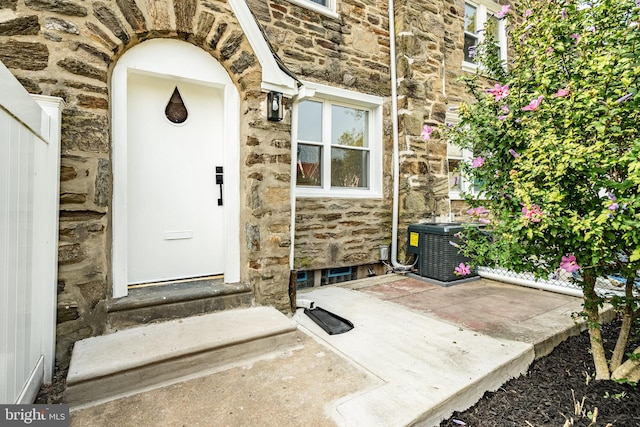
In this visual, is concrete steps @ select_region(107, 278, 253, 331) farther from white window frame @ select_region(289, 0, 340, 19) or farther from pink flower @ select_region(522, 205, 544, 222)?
white window frame @ select_region(289, 0, 340, 19)

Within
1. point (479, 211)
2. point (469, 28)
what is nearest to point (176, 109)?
point (479, 211)

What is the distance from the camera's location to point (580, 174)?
1797mm

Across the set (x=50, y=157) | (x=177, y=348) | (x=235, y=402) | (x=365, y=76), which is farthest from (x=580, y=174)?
(x=365, y=76)

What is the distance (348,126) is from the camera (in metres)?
4.78

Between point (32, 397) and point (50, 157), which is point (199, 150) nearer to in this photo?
point (50, 157)

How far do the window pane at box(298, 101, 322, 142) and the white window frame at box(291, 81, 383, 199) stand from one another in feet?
0.30

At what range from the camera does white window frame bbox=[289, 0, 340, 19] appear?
Result: 4195 mm

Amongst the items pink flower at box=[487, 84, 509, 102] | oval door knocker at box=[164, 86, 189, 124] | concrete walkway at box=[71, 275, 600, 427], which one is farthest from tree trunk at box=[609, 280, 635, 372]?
oval door knocker at box=[164, 86, 189, 124]

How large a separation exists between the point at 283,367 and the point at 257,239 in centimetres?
109

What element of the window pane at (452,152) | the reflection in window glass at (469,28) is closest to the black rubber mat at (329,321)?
the window pane at (452,152)

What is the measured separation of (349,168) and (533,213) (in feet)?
10.5

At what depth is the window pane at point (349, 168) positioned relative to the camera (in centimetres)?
463

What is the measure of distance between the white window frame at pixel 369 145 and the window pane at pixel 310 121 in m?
0.09

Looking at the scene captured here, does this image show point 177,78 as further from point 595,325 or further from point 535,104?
point 595,325
